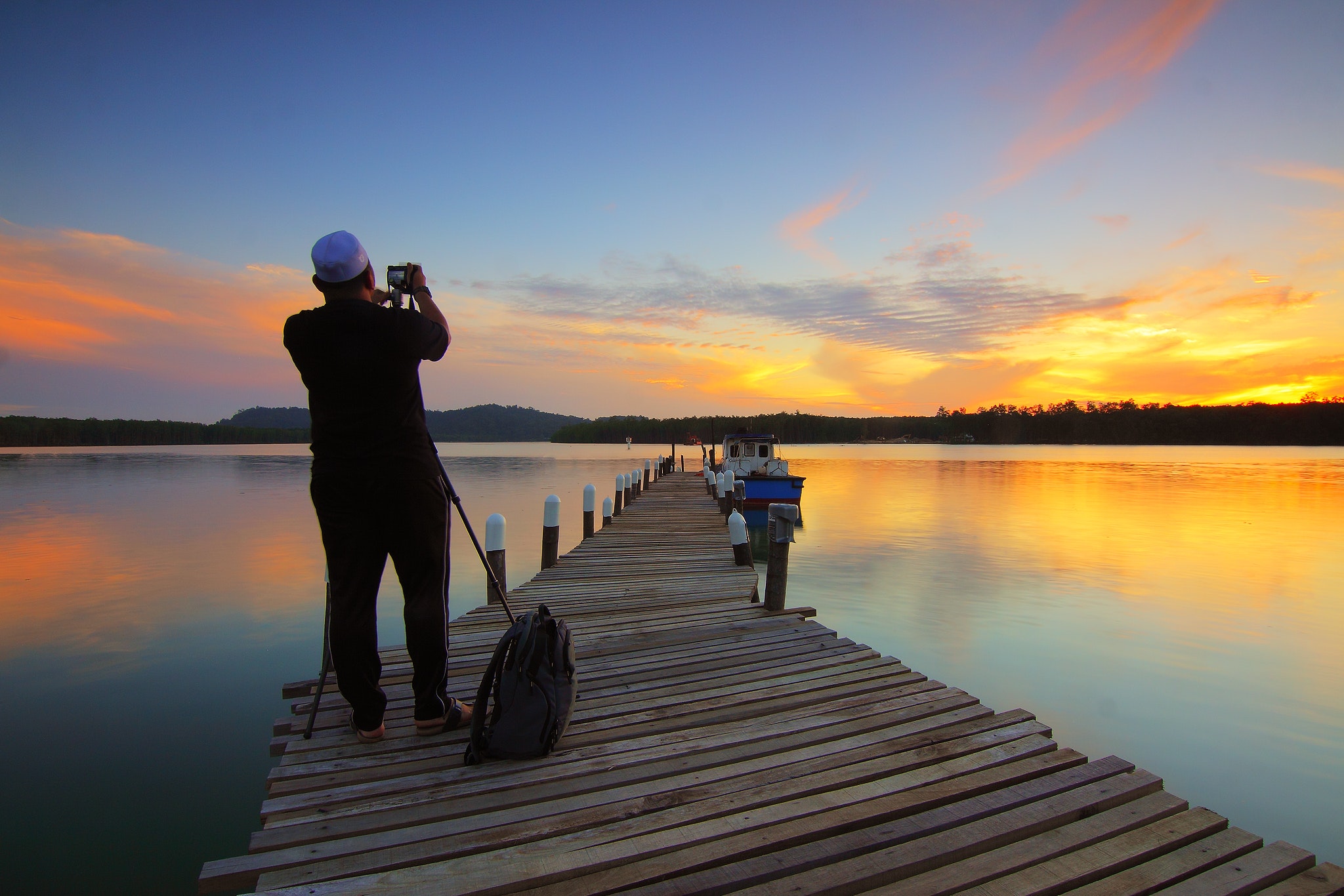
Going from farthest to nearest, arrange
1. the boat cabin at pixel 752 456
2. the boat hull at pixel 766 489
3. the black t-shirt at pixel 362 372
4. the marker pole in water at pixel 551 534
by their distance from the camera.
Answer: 1. the boat cabin at pixel 752 456
2. the boat hull at pixel 766 489
3. the marker pole in water at pixel 551 534
4. the black t-shirt at pixel 362 372

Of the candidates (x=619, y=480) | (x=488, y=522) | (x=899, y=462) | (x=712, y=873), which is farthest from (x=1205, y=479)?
(x=712, y=873)

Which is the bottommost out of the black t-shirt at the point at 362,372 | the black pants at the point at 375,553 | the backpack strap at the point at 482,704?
the backpack strap at the point at 482,704

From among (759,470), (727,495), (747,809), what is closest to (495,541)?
(747,809)

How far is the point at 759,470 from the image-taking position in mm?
→ 23891

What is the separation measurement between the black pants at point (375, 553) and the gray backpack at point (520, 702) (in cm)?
34

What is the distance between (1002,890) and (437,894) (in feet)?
6.53

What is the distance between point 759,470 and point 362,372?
843 inches

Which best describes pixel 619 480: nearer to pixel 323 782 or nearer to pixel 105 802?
pixel 105 802

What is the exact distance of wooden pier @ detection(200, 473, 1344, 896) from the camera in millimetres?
2480

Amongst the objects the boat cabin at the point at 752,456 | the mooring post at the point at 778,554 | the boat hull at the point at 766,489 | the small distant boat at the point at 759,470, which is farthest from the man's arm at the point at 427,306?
the boat cabin at the point at 752,456

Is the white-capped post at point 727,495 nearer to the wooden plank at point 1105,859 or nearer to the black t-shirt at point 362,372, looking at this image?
the wooden plank at point 1105,859

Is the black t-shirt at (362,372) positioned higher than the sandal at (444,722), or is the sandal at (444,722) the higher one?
the black t-shirt at (362,372)

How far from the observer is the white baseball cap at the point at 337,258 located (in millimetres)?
3018

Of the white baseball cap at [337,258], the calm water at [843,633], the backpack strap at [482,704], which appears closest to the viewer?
the white baseball cap at [337,258]
